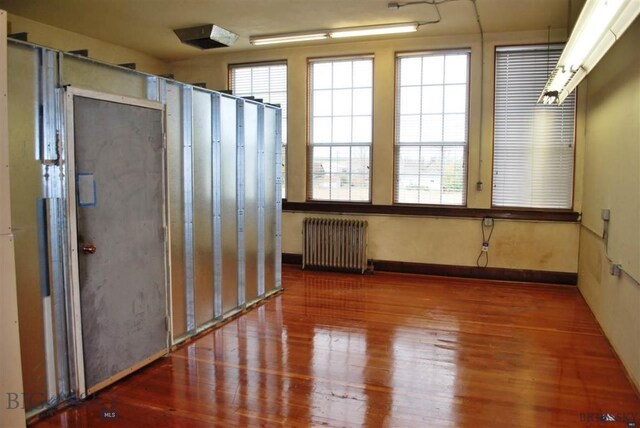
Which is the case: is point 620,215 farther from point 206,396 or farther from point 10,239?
point 10,239

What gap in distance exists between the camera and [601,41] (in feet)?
10.3

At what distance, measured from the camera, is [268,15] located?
18.0ft

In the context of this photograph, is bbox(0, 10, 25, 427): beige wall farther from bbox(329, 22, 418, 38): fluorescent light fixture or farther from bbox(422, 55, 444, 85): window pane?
bbox(422, 55, 444, 85): window pane

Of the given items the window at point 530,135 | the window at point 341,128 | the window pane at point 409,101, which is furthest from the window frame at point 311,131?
the window at point 530,135

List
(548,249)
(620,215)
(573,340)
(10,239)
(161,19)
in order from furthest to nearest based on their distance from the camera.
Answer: (548,249) → (161,19) → (573,340) → (620,215) → (10,239)

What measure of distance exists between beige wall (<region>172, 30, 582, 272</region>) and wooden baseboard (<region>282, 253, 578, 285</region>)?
7 cm

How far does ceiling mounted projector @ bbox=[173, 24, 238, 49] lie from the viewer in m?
5.90

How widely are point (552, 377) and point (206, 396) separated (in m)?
2.43

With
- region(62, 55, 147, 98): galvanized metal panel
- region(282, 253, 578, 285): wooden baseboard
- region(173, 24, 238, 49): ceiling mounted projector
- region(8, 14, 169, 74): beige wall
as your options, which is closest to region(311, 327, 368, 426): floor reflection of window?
region(62, 55, 147, 98): galvanized metal panel

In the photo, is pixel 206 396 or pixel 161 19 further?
pixel 161 19

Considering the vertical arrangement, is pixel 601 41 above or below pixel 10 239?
above

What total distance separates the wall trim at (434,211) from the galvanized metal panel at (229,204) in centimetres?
239

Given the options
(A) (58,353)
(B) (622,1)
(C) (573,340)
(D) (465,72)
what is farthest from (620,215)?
(A) (58,353)

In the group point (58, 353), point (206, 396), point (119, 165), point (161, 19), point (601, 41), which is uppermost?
point (161, 19)
